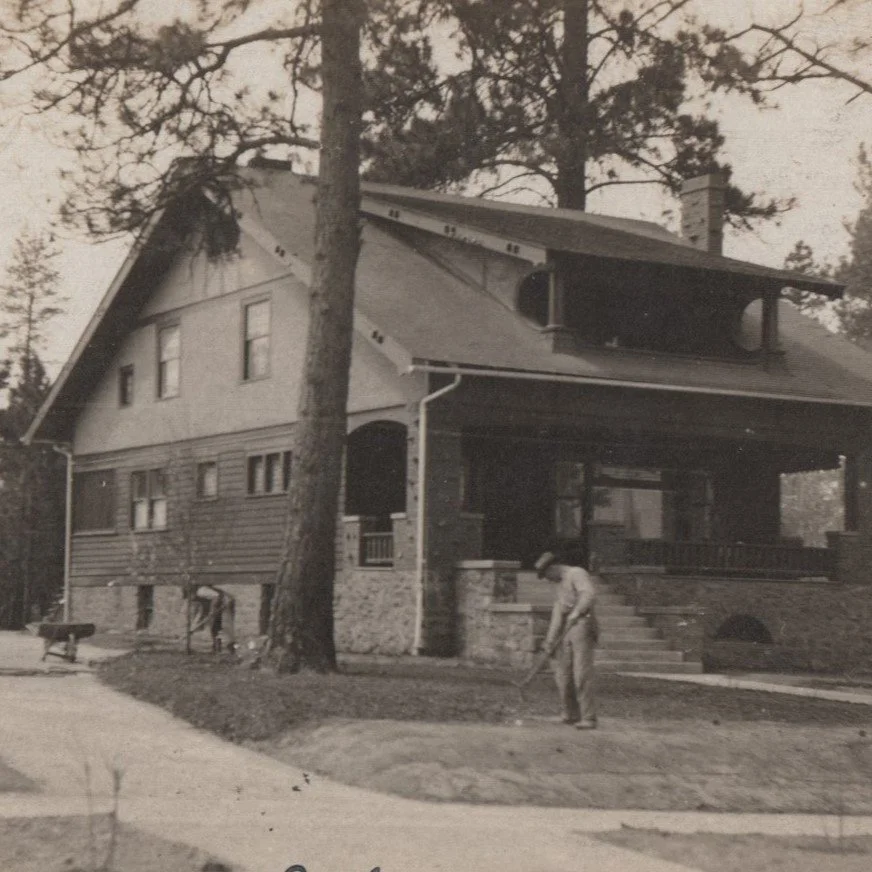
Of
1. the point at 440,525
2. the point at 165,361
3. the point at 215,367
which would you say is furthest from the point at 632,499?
the point at 165,361

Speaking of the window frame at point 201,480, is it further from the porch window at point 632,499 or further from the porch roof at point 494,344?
the porch window at point 632,499

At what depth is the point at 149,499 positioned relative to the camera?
32469 mm

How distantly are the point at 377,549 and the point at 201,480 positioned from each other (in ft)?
21.6

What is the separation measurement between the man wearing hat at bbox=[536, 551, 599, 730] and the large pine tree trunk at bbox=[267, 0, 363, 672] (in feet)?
15.0

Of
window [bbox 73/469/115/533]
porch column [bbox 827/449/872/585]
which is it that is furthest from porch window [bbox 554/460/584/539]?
window [bbox 73/469/115/533]

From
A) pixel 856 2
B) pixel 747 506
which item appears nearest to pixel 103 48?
pixel 856 2

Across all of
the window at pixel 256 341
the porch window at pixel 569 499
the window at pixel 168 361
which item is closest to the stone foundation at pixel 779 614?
the porch window at pixel 569 499

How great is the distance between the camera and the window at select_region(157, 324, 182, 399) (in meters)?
31.6

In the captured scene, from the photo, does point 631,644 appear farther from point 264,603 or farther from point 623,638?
point 264,603

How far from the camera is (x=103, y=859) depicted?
827cm

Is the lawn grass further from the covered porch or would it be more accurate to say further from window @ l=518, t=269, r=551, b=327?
window @ l=518, t=269, r=551, b=327

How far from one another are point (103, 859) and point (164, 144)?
12.8 metres

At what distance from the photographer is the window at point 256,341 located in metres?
28.5

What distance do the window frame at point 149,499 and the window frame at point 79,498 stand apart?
0.71m
